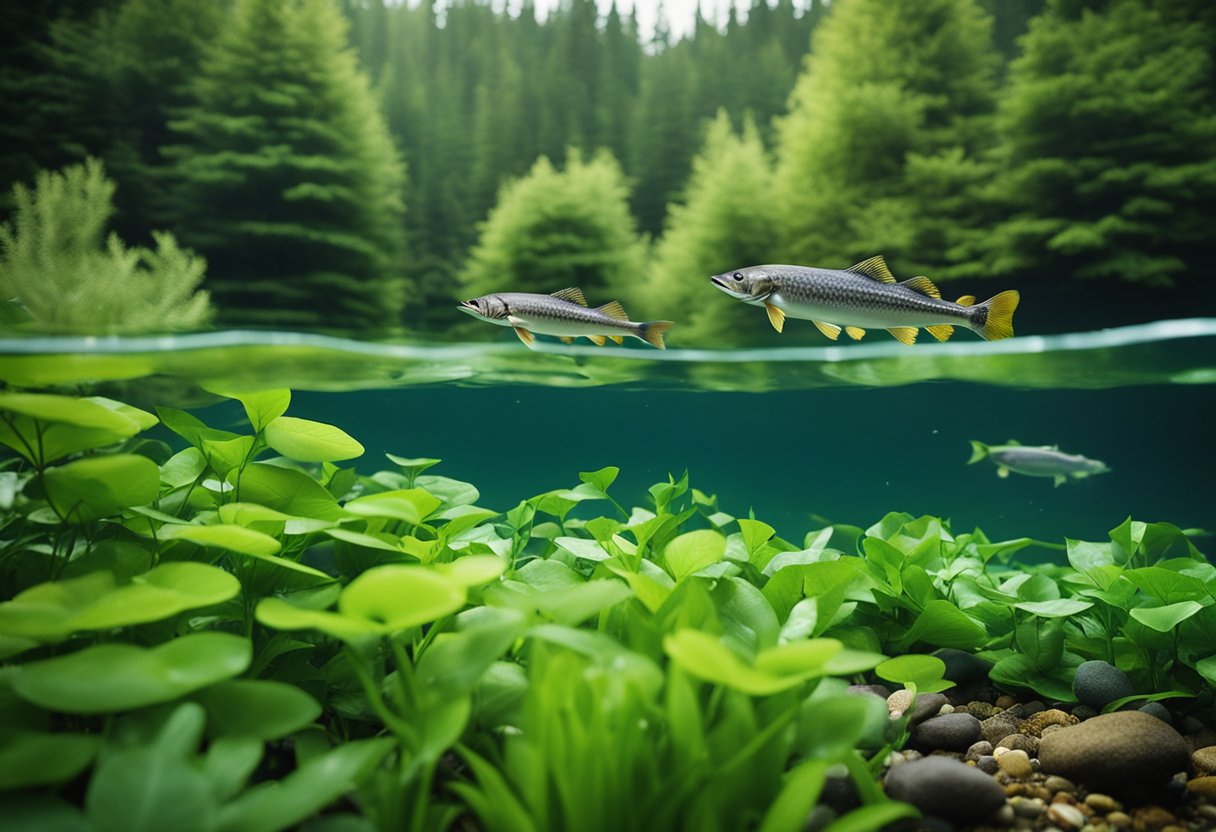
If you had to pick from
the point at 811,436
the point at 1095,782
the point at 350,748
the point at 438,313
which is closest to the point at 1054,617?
the point at 1095,782

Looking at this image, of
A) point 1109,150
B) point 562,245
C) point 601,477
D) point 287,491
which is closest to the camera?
point 287,491

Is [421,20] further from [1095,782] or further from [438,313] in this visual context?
[1095,782]

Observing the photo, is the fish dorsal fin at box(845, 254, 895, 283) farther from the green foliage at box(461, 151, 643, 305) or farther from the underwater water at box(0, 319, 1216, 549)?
the green foliage at box(461, 151, 643, 305)

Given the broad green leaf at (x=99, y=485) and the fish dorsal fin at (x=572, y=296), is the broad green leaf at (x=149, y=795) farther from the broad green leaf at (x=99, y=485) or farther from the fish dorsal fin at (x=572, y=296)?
the fish dorsal fin at (x=572, y=296)

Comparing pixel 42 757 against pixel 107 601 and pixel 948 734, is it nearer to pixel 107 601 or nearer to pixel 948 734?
pixel 107 601

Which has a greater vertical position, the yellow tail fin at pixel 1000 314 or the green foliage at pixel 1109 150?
the green foliage at pixel 1109 150

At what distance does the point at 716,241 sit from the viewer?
8000 mm

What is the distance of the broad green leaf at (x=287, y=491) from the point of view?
2316 millimetres

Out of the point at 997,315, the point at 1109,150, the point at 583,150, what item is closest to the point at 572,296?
the point at 997,315

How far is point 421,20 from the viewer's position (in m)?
9.44

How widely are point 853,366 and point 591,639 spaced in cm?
785

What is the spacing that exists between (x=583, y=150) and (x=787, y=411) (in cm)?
585

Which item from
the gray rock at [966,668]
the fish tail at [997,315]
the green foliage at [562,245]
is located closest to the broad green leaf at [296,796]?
the gray rock at [966,668]

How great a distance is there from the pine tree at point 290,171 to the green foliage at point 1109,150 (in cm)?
786
